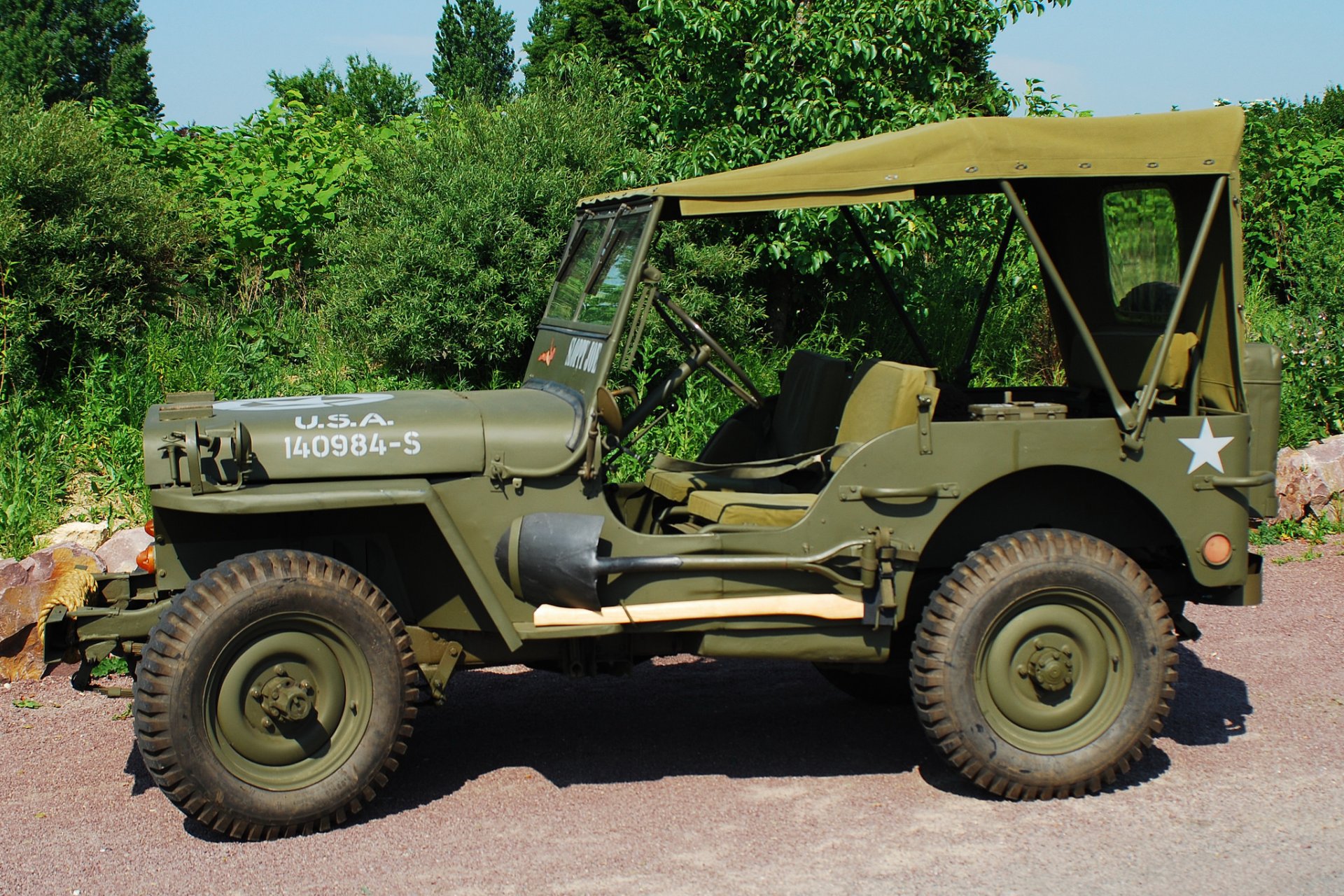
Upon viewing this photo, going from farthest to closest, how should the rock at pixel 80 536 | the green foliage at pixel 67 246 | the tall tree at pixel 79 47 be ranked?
the tall tree at pixel 79 47
the green foliage at pixel 67 246
the rock at pixel 80 536

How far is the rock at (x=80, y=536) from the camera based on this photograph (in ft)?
23.3

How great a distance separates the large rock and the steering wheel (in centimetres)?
478

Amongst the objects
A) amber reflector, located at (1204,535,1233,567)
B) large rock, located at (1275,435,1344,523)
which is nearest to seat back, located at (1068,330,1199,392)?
amber reflector, located at (1204,535,1233,567)

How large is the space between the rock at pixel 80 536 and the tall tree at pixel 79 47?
25580 mm

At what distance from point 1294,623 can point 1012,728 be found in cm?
301

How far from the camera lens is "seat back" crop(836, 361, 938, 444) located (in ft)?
15.3

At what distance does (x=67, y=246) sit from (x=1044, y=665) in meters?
6.86

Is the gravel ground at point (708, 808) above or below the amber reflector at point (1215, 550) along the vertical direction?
below

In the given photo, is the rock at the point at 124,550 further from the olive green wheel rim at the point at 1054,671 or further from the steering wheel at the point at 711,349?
the olive green wheel rim at the point at 1054,671

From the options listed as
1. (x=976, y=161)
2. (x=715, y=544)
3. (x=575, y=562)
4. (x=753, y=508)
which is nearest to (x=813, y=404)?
(x=753, y=508)

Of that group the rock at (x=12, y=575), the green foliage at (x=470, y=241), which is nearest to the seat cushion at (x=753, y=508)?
the rock at (x=12, y=575)

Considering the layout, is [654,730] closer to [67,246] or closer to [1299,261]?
[67,246]

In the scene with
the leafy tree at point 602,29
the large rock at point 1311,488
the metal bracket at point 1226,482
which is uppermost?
the leafy tree at point 602,29

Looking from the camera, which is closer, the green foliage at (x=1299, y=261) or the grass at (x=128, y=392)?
the grass at (x=128, y=392)
